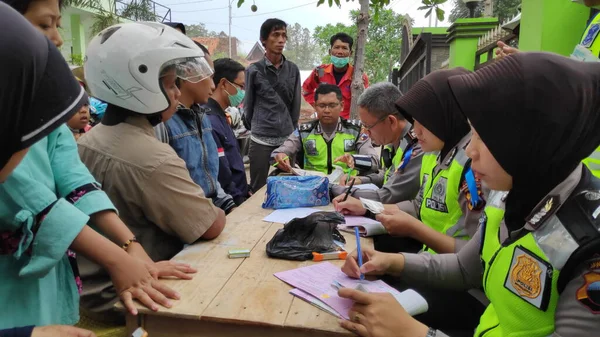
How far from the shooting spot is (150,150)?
1.75 m

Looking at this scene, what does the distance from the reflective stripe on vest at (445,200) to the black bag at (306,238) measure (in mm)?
499

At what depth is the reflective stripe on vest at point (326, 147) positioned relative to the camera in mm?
3914

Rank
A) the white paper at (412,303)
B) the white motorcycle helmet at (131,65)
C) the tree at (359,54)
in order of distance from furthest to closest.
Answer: the tree at (359,54)
the white motorcycle helmet at (131,65)
the white paper at (412,303)

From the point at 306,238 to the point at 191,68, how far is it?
3.14 feet

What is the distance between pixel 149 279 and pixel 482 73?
1183 mm

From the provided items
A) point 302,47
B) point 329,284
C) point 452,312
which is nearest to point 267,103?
point 452,312

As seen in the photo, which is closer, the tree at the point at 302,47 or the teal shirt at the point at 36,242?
the teal shirt at the point at 36,242

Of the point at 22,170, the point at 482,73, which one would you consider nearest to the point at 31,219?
the point at 22,170

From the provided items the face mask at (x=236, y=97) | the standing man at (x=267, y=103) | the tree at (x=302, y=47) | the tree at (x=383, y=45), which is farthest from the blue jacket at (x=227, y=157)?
the tree at (x=302, y=47)

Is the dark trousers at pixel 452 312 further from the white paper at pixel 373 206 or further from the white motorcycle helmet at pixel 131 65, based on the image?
the white motorcycle helmet at pixel 131 65

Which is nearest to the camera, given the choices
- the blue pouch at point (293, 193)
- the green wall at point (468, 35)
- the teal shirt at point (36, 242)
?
the teal shirt at point (36, 242)

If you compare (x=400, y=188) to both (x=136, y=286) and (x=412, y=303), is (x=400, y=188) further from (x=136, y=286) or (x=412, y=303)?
(x=136, y=286)

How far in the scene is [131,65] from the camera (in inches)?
72.8

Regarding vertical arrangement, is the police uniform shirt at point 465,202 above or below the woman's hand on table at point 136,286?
above
